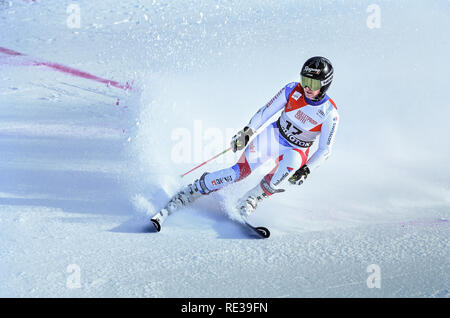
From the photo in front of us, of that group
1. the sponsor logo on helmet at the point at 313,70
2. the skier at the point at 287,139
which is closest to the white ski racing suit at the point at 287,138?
the skier at the point at 287,139

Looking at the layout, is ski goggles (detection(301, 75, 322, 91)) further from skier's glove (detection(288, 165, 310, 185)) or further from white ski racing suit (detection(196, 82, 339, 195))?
skier's glove (detection(288, 165, 310, 185))

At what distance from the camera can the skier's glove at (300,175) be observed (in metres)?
3.46

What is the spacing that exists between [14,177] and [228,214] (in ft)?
7.15

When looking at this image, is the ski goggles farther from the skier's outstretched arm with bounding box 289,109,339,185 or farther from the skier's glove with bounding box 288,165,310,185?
the skier's glove with bounding box 288,165,310,185

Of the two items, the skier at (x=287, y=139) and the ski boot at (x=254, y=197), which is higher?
the skier at (x=287, y=139)

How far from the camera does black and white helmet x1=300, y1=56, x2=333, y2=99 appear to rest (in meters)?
3.28

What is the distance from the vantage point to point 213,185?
3.77m

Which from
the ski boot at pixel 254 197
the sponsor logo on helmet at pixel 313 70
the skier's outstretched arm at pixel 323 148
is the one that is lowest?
the ski boot at pixel 254 197

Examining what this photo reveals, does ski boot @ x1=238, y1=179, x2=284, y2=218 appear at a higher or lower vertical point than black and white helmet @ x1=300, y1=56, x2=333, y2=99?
lower

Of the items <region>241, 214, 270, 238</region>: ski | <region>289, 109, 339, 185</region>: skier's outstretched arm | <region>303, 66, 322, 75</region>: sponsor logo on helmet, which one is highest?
<region>303, 66, 322, 75</region>: sponsor logo on helmet

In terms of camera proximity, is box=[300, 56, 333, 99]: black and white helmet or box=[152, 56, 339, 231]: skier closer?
box=[300, 56, 333, 99]: black and white helmet

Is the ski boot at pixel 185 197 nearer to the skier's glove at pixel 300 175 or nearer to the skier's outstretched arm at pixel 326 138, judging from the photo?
the skier's glove at pixel 300 175

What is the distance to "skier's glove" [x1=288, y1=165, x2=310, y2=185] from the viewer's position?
136 inches

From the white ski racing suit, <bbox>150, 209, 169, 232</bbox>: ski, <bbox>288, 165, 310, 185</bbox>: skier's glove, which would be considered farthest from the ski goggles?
<bbox>150, 209, 169, 232</bbox>: ski
